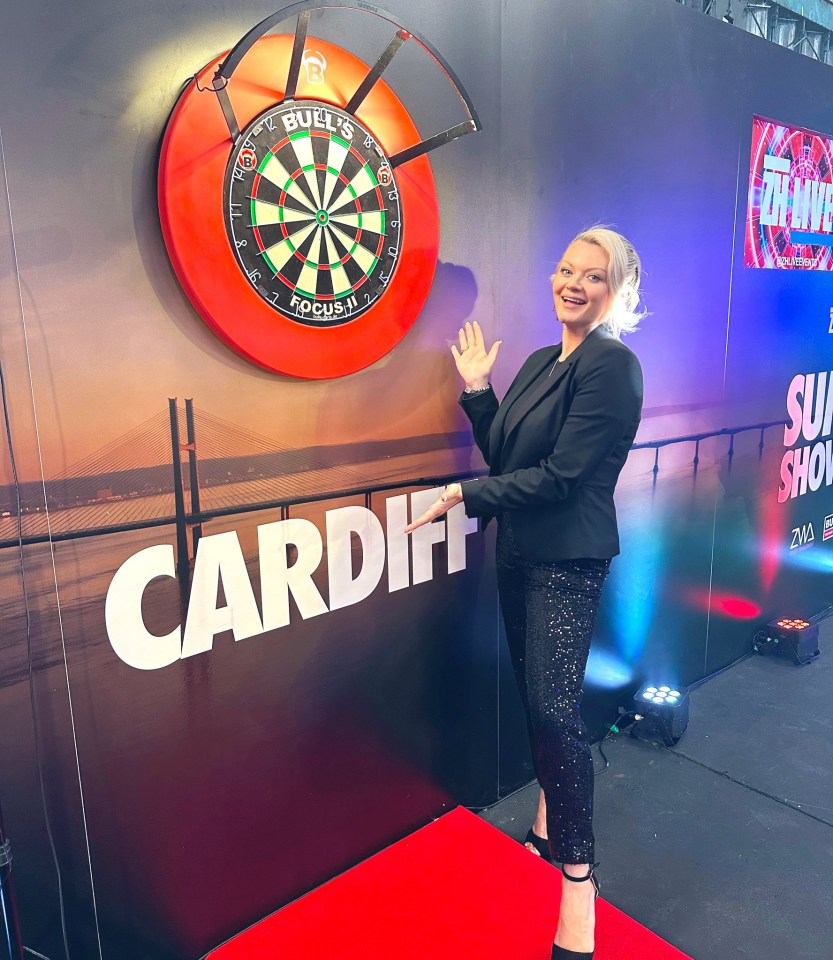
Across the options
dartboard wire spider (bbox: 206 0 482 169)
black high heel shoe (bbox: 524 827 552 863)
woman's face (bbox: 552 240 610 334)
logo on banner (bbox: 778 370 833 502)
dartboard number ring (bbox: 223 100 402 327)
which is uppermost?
dartboard wire spider (bbox: 206 0 482 169)

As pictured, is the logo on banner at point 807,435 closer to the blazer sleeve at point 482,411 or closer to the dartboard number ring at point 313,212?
the blazer sleeve at point 482,411

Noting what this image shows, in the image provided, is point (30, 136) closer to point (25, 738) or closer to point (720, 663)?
point (25, 738)

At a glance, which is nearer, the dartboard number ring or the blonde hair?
the dartboard number ring

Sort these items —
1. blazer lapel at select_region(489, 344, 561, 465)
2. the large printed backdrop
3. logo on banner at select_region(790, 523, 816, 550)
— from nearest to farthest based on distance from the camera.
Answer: the large printed backdrop
blazer lapel at select_region(489, 344, 561, 465)
logo on banner at select_region(790, 523, 816, 550)

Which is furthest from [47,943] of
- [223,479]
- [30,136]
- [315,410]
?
[30,136]

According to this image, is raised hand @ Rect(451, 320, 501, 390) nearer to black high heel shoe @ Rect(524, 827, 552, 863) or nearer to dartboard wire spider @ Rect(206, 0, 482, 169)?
dartboard wire spider @ Rect(206, 0, 482, 169)

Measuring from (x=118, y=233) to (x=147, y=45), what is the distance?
14.2 inches

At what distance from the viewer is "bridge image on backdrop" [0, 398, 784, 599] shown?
144 cm

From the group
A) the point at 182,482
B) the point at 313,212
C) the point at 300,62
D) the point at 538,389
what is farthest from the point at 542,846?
the point at 300,62

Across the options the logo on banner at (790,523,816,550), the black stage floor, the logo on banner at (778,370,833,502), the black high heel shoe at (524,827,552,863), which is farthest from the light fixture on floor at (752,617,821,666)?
the black high heel shoe at (524,827,552,863)

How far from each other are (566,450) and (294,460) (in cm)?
64

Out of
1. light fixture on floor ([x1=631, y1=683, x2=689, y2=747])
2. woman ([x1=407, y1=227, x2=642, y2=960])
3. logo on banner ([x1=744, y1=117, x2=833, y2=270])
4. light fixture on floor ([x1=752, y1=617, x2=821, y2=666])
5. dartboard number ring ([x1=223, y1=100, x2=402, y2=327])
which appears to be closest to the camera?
dartboard number ring ([x1=223, y1=100, x2=402, y2=327])

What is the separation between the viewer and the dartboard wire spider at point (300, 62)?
1451 mm

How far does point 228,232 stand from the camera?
156 centimetres
